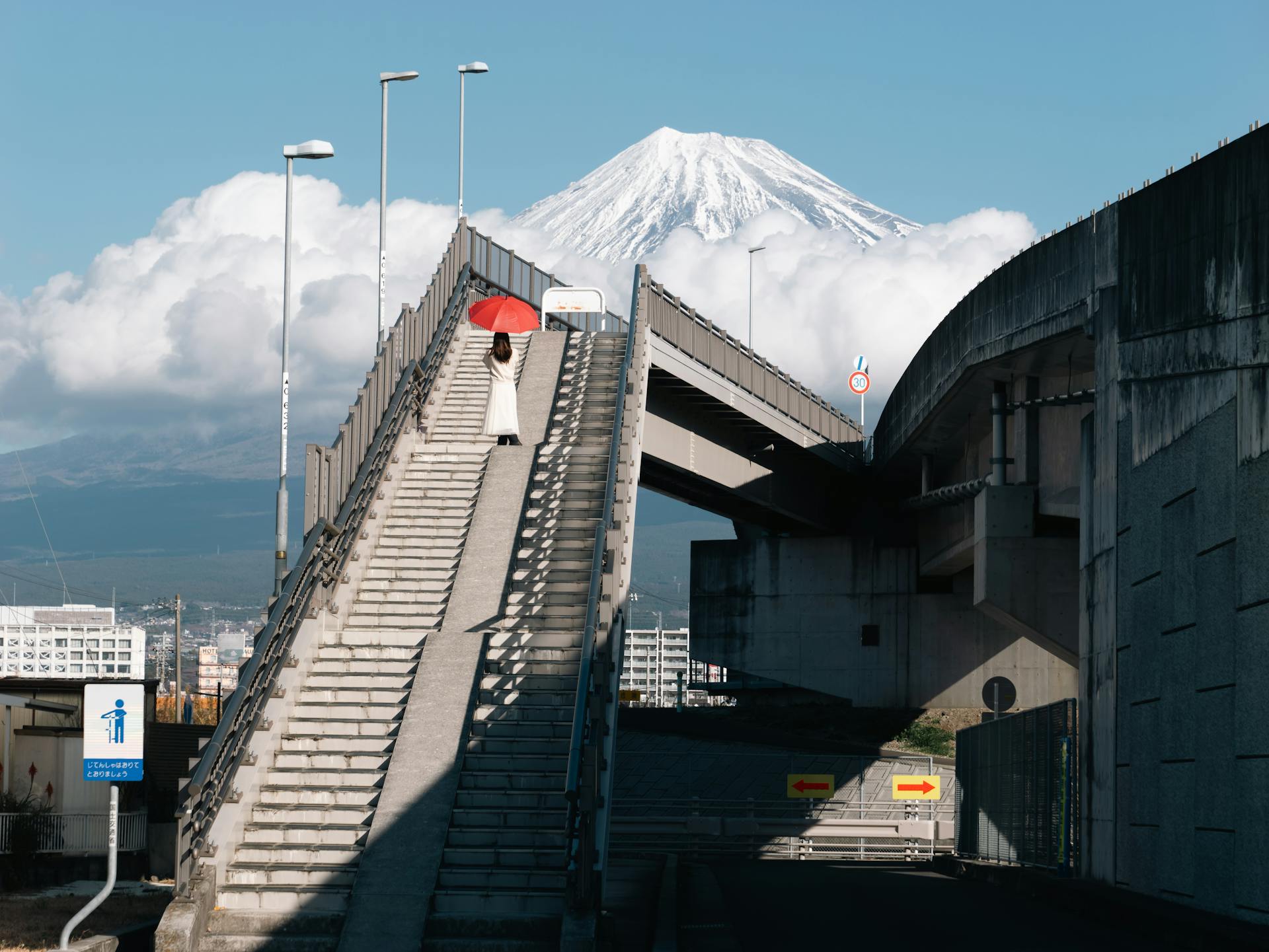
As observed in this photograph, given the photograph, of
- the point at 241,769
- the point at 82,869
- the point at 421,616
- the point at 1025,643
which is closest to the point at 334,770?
the point at 241,769

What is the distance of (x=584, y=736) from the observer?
56.9 feet

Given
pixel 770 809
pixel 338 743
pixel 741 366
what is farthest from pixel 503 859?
pixel 770 809

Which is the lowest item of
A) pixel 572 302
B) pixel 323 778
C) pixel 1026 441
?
pixel 323 778

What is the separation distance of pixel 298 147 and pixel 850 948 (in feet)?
60.6

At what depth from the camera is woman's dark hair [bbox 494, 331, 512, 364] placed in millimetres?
25250

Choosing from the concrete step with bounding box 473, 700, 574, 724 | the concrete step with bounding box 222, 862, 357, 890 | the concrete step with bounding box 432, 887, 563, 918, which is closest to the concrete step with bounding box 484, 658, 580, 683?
the concrete step with bounding box 473, 700, 574, 724

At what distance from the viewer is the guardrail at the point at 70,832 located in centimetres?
2639

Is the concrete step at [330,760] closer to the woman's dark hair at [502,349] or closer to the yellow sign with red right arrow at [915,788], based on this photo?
the woman's dark hair at [502,349]

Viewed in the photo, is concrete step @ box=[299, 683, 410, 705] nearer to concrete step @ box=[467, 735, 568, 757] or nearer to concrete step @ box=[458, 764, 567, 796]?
concrete step @ box=[467, 735, 568, 757]

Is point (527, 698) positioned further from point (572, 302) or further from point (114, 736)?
point (572, 302)

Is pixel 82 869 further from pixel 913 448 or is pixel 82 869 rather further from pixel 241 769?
pixel 913 448

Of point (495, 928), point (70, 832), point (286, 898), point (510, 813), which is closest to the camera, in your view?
point (495, 928)

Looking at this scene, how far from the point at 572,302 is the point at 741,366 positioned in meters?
5.53

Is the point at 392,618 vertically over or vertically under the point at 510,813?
over
